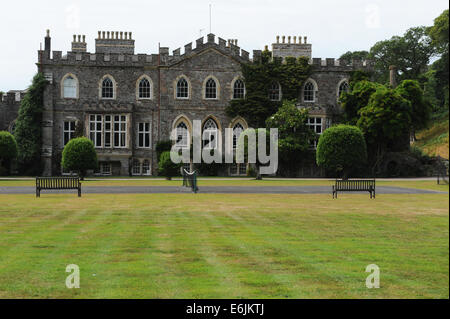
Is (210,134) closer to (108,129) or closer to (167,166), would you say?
(108,129)

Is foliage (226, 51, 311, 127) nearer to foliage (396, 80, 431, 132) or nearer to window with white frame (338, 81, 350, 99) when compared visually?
window with white frame (338, 81, 350, 99)

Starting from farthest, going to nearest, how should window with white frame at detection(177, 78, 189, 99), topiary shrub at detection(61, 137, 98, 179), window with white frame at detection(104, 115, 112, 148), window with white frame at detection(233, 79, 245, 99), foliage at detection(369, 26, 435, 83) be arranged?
1. foliage at detection(369, 26, 435, 83)
2. window with white frame at detection(233, 79, 245, 99)
3. window with white frame at detection(177, 78, 189, 99)
4. window with white frame at detection(104, 115, 112, 148)
5. topiary shrub at detection(61, 137, 98, 179)

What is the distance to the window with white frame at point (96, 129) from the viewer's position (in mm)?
50500

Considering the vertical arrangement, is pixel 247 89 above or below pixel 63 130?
above

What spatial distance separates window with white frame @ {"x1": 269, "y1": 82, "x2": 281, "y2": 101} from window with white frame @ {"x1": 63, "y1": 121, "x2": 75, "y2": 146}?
65.4 ft

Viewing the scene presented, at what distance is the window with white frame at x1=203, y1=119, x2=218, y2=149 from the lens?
52.6 m

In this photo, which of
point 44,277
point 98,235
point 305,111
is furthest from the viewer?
point 305,111

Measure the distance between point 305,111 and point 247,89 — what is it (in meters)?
6.32

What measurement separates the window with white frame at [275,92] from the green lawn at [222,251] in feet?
121

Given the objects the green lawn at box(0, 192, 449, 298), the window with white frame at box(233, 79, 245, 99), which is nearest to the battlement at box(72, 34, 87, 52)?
the window with white frame at box(233, 79, 245, 99)

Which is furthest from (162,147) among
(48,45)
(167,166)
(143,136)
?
(48,45)

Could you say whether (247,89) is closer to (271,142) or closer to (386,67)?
(271,142)

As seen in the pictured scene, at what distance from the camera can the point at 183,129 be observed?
173 ft
